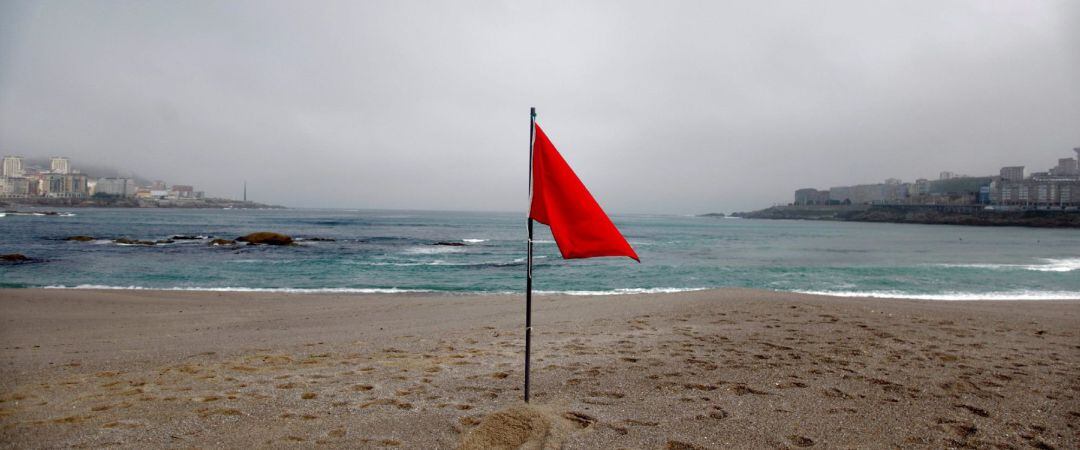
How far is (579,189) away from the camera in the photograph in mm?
4242

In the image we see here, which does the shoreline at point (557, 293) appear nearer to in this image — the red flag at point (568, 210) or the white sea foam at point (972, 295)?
the white sea foam at point (972, 295)

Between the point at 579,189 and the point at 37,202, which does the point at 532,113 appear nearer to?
the point at 579,189

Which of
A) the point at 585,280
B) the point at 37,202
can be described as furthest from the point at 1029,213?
the point at 37,202

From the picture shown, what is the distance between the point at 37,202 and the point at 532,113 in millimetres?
206314

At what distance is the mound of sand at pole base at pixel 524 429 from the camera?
3.89 meters

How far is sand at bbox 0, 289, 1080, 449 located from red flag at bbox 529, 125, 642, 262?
1.56 m

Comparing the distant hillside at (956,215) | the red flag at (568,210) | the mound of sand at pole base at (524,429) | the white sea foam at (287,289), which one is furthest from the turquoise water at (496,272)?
the distant hillside at (956,215)

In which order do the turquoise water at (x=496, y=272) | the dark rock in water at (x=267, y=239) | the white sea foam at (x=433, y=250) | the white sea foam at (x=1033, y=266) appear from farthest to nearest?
the dark rock in water at (x=267, y=239) < the white sea foam at (x=433, y=250) < the white sea foam at (x=1033, y=266) < the turquoise water at (x=496, y=272)

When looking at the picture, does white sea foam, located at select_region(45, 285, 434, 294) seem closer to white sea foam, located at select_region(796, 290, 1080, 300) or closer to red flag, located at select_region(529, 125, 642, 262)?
white sea foam, located at select_region(796, 290, 1080, 300)

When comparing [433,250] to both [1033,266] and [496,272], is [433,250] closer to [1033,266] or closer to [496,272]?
[496,272]

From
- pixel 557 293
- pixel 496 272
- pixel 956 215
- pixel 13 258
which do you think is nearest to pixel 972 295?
pixel 557 293

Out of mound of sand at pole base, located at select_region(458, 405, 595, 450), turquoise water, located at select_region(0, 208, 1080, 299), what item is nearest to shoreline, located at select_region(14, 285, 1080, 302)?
turquoise water, located at select_region(0, 208, 1080, 299)

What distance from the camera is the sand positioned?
415cm

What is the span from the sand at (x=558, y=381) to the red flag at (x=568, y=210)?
156cm
